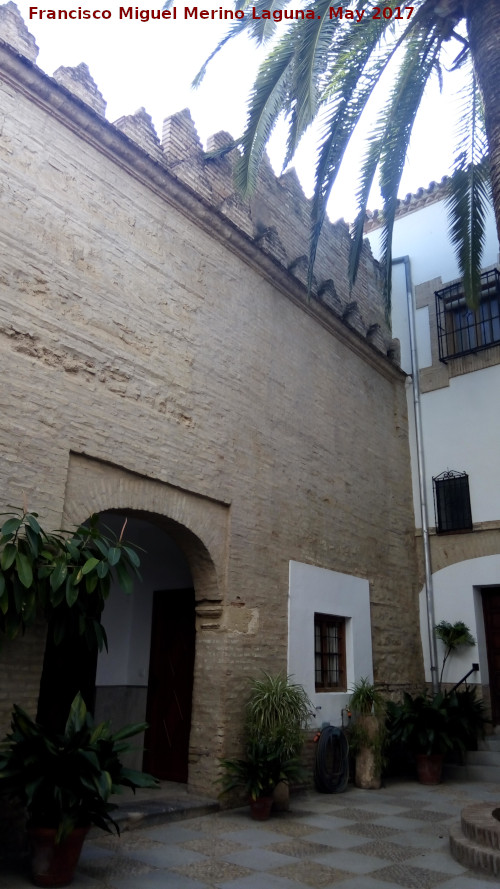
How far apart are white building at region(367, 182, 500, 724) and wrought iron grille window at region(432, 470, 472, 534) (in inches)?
0.6

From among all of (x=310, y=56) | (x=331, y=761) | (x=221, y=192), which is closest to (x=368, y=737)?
(x=331, y=761)

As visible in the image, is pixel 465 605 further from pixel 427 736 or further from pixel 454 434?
pixel 454 434

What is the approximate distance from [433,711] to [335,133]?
720 centimetres

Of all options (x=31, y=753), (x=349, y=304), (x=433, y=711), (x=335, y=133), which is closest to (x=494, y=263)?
(x=349, y=304)

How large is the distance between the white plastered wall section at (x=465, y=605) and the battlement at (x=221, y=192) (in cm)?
386

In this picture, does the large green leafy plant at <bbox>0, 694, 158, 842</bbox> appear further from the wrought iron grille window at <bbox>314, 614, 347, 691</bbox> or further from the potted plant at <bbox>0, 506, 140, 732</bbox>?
the wrought iron grille window at <bbox>314, 614, 347, 691</bbox>

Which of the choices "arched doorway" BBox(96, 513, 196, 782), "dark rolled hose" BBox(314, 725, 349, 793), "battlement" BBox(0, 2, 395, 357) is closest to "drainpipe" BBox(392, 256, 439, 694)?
"battlement" BBox(0, 2, 395, 357)

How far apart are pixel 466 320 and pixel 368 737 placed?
7274mm

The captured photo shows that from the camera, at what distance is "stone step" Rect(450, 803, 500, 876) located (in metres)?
5.04

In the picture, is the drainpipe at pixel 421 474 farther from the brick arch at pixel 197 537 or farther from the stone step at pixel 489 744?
the brick arch at pixel 197 537

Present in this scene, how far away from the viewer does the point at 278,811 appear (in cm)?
711

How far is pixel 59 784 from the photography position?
4.60 m

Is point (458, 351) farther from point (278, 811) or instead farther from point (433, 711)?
point (278, 811)

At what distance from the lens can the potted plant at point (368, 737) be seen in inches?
343
